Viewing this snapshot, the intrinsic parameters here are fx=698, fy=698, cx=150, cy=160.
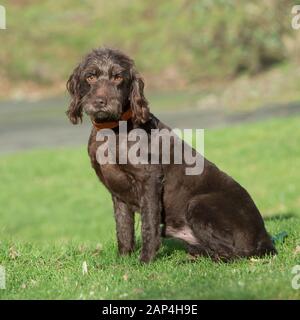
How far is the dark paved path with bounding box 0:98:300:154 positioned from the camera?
2481 centimetres

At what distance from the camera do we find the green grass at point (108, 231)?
569cm

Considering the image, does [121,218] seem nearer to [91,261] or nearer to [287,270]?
[91,261]

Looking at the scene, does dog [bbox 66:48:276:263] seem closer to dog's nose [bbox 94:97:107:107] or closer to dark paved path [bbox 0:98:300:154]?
dog's nose [bbox 94:97:107:107]

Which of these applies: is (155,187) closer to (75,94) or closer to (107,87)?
(107,87)

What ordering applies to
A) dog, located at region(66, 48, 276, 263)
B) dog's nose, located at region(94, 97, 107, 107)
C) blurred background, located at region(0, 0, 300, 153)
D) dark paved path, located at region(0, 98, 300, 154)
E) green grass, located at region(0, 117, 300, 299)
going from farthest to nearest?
blurred background, located at region(0, 0, 300, 153) < dark paved path, located at region(0, 98, 300, 154) < dog, located at region(66, 48, 276, 263) < dog's nose, located at region(94, 97, 107, 107) < green grass, located at region(0, 117, 300, 299)

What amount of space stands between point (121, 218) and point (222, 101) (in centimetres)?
2471

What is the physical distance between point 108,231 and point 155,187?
291 inches

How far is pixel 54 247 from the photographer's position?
7844 millimetres

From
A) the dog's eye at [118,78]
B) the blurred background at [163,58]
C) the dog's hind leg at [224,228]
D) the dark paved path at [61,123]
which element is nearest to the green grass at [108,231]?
the dog's hind leg at [224,228]

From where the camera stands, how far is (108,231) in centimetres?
1397

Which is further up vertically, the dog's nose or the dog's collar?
the dog's nose

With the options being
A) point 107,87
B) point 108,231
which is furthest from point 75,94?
point 108,231

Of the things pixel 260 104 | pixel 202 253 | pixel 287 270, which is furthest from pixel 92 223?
pixel 260 104

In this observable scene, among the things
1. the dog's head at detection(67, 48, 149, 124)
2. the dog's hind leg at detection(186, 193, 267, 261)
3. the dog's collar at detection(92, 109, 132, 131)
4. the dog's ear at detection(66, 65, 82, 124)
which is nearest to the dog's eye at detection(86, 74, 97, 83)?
→ the dog's head at detection(67, 48, 149, 124)
